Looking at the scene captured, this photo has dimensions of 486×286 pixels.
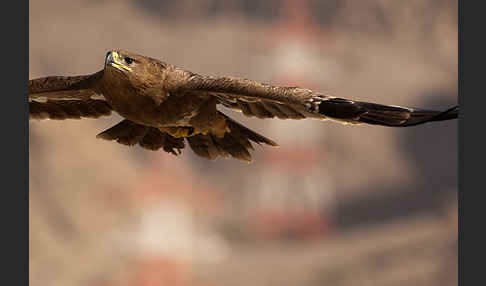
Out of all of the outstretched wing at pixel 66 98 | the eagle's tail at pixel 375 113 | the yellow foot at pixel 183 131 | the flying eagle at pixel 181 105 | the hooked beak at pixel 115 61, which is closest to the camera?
the eagle's tail at pixel 375 113

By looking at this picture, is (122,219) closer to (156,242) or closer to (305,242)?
(156,242)

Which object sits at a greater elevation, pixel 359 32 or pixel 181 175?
pixel 359 32

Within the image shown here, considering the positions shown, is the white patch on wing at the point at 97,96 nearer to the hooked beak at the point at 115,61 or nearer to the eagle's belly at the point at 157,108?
the eagle's belly at the point at 157,108

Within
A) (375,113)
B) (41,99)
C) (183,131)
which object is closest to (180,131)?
(183,131)

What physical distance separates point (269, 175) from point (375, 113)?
93.5 inches

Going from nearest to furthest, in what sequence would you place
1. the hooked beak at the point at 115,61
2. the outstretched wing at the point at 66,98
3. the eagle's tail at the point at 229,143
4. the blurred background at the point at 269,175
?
1. the hooked beak at the point at 115,61
2. the outstretched wing at the point at 66,98
3. the eagle's tail at the point at 229,143
4. the blurred background at the point at 269,175

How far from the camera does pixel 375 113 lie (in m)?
3.58

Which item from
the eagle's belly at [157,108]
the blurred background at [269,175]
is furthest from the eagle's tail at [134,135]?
the blurred background at [269,175]

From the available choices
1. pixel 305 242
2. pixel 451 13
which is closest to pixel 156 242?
pixel 305 242

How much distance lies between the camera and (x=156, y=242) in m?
5.82

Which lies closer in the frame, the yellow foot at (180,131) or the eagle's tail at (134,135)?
the yellow foot at (180,131)

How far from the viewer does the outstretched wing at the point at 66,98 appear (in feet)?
14.1

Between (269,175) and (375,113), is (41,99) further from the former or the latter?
(375,113)

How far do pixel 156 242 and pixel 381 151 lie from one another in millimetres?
1813
